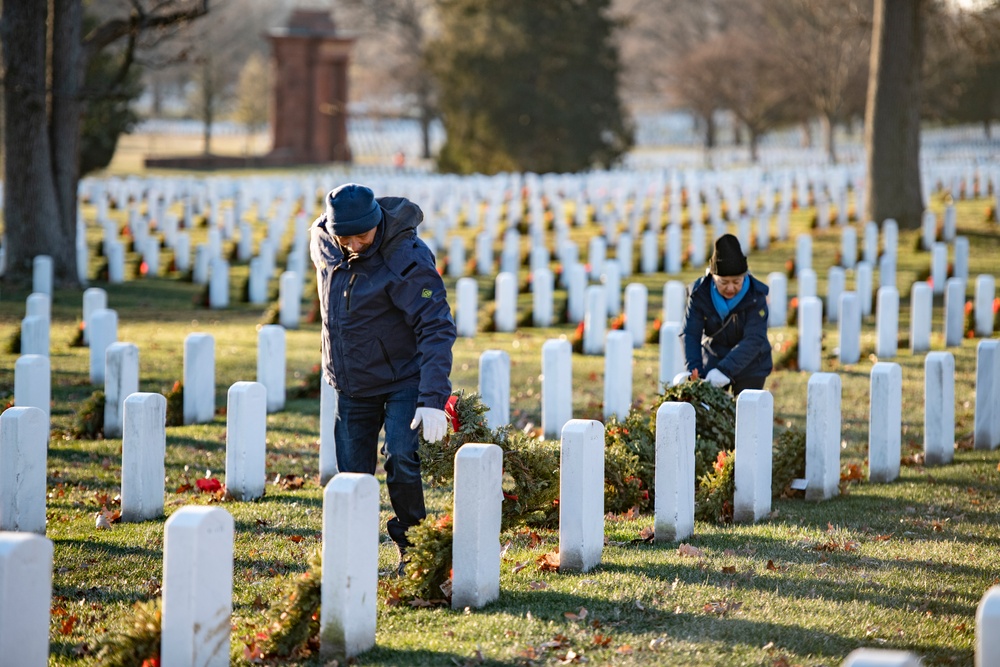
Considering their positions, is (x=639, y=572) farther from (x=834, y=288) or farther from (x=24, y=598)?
(x=834, y=288)

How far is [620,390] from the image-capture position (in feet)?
28.8

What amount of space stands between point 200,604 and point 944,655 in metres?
2.51

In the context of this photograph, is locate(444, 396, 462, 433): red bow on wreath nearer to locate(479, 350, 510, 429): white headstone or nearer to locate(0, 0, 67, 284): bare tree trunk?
locate(479, 350, 510, 429): white headstone

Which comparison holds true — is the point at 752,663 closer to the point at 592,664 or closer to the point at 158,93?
the point at 592,664

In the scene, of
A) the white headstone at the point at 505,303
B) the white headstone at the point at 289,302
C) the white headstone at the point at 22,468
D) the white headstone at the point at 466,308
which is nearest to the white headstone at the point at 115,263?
the white headstone at the point at 289,302

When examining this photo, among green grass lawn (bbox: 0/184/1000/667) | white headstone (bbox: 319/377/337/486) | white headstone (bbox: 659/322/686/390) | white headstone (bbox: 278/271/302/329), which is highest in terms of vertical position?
white headstone (bbox: 278/271/302/329)

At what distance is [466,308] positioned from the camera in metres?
13.0

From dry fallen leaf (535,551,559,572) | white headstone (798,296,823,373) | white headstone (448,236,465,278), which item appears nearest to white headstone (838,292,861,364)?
white headstone (798,296,823,373)

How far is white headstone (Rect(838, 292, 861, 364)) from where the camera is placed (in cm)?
1111

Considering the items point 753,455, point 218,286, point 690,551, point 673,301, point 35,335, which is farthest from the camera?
point 218,286

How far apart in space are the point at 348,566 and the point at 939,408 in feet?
15.5

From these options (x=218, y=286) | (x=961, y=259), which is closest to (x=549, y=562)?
(x=218, y=286)

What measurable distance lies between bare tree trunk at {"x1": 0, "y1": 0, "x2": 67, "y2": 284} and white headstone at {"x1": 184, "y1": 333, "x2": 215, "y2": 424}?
7862 millimetres

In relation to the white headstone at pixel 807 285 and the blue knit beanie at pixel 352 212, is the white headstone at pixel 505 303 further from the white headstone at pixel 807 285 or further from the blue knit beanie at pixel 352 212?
the blue knit beanie at pixel 352 212
